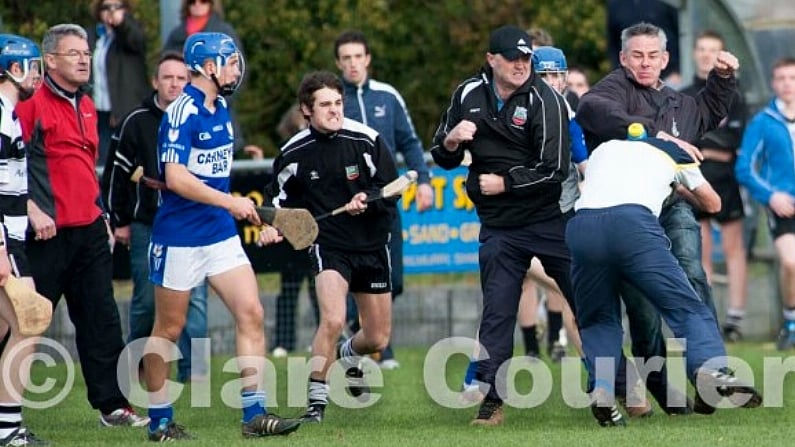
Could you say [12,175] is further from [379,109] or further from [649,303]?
[379,109]

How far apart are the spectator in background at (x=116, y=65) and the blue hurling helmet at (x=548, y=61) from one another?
4.41 metres

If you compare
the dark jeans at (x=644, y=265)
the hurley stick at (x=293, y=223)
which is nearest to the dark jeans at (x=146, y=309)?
the hurley stick at (x=293, y=223)

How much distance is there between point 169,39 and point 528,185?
16.7 feet

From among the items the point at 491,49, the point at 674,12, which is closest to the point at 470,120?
the point at 491,49

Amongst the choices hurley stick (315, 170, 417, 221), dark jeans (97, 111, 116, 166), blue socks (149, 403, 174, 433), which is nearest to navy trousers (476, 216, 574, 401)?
hurley stick (315, 170, 417, 221)

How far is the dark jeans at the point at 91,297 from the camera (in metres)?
11.0

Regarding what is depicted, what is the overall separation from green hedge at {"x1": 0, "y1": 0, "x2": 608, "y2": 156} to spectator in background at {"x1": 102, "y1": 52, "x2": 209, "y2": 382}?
7815 millimetres

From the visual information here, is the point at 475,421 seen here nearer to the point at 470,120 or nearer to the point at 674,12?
the point at 470,120

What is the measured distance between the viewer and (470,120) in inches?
430

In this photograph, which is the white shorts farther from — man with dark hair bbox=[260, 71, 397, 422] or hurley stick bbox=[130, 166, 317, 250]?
man with dark hair bbox=[260, 71, 397, 422]

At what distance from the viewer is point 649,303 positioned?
1107 cm

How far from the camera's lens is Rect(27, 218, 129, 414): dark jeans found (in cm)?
1098

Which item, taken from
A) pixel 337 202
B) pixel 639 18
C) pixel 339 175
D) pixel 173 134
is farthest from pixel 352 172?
pixel 639 18

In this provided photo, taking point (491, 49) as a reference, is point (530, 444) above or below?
below
